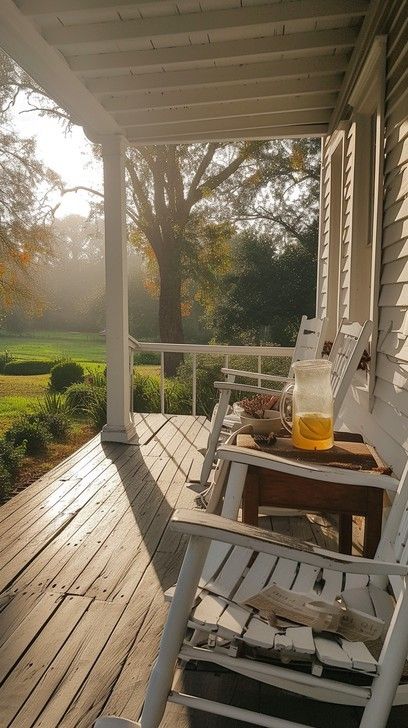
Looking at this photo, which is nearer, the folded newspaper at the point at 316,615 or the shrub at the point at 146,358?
the folded newspaper at the point at 316,615

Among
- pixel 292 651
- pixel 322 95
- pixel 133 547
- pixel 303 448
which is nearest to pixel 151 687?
pixel 292 651

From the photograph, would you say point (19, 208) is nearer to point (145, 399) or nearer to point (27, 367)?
point (27, 367)

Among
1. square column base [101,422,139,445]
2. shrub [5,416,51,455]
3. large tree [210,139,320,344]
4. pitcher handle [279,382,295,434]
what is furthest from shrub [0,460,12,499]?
large tree [210,139,320,344]

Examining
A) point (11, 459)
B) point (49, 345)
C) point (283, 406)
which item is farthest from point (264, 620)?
point (49, 345)

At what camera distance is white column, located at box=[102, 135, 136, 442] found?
4.30 m

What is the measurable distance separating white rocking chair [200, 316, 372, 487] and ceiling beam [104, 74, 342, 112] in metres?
1.43

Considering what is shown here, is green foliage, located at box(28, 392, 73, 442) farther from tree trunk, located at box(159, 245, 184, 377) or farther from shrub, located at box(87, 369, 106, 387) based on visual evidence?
tree trunk, located at box(159, 245, 184, 377)

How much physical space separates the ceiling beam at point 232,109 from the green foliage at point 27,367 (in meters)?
9.37

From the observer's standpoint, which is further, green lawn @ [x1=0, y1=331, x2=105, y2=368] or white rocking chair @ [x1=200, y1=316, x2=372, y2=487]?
green lawn @ [x1=0, y1=331, x2=105, y2=368]

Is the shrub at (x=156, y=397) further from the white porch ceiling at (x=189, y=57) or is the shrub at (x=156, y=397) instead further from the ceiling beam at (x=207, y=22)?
the ceiling beam at (x=207, y=22)

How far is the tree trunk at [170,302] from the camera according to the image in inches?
464

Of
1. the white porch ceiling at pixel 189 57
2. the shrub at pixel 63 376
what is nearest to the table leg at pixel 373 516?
the white porch ceiling at pixel 189 57

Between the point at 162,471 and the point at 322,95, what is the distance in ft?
8.75

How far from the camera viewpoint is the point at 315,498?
1771mm
